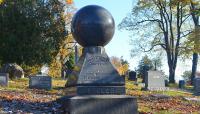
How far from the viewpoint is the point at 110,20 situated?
12.0 metres

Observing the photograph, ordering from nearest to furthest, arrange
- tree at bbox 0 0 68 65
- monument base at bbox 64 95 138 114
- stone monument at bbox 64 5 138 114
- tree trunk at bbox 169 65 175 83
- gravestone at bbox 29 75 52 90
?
monument base at bbox 64 95 138 114
stone monument at bbox 64 5 138 114
gravestone at bbox 29 75 52 90
tree at bbox 0 0 68 65
tree trunk at bbox 169 65 175 83

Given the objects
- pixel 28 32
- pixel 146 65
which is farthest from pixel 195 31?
pixel 146 65

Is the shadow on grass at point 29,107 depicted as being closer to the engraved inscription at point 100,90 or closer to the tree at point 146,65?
the engraved inscription at point 100,90

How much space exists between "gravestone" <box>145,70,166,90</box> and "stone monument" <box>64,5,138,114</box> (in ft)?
53.4

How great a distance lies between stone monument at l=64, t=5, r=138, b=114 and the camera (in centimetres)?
1090

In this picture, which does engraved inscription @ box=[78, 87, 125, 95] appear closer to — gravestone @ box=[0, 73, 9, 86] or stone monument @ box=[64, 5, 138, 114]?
stone monument @ box=[64, 5, 138, 114]

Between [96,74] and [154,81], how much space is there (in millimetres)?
17480

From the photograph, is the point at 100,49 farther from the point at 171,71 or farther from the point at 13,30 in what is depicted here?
the point at 171,71

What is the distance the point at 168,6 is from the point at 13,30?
16824 mm

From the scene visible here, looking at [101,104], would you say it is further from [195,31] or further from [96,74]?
[195,31]

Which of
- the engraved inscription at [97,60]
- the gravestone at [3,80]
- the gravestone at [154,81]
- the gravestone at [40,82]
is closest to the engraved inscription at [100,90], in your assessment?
the engraved inscription at [97,60]

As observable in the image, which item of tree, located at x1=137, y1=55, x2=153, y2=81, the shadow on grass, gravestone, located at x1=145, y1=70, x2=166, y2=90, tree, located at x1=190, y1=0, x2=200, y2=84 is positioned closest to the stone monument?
the shadow on grass

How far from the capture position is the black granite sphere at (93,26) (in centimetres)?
1165

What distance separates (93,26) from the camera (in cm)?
1162
